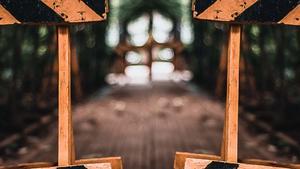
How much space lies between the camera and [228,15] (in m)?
3.66

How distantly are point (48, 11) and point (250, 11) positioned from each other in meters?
1.45

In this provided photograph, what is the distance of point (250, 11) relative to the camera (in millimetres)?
3635

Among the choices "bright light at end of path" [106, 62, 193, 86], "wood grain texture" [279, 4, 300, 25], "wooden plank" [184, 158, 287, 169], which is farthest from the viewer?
"bright light at end of path" [106, 62, 193, 86]

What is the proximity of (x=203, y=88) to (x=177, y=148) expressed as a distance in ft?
17.4

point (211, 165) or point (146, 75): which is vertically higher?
point (146, 75)

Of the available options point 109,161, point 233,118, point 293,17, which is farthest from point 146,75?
point 293,17

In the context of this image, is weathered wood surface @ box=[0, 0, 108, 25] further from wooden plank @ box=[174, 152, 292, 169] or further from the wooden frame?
wooden plank @ box=[174, 152, 292, 169]

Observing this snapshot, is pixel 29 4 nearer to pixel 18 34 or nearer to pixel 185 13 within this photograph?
pixel 18 34

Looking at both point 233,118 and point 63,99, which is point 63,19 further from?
point 233,118

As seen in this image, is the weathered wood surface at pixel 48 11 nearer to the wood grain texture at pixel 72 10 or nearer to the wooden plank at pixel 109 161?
the wood grain texture at pixel 72 10

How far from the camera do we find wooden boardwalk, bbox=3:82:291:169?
570 centimetres

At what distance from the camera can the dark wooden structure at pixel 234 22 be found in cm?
359

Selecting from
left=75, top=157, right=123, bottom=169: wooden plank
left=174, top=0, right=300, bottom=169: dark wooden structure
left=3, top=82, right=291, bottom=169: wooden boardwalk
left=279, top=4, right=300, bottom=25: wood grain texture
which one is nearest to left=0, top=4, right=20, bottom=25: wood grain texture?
left=75, top=157, right=123, bottom=169: wooden plank

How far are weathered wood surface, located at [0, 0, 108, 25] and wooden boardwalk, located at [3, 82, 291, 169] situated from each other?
6.53 ft
